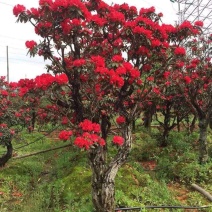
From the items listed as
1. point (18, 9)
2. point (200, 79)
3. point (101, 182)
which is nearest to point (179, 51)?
point (101, 182)

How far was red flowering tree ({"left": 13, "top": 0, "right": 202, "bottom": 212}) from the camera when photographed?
16.6 feet

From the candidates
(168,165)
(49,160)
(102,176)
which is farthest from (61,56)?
(49,160)

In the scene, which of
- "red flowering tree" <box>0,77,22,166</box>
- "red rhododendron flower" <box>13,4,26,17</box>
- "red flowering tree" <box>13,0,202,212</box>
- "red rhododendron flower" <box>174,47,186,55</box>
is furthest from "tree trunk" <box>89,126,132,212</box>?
"red flowering tree" <box>0,77,22,166</box>

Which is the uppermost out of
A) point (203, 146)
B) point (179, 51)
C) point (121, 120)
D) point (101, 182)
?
point (179, 51)

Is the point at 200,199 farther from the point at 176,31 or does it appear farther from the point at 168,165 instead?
the point at 176,31

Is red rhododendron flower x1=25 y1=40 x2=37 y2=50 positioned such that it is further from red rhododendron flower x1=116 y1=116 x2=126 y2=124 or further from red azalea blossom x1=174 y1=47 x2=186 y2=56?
red azalea blossom x1=174 y1=47 x2=186 y2=56

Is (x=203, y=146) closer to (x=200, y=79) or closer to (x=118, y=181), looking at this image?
(x=200, y=79)

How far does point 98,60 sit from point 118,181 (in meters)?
4.13

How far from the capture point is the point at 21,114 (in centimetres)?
1120

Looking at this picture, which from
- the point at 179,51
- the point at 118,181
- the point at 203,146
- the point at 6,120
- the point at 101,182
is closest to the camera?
the point at 101,182

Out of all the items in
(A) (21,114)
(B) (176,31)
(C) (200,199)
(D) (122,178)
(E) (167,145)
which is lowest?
(C) (200,199)

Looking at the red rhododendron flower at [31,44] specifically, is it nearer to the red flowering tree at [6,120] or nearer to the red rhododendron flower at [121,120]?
the red rhododendron flower at [121,120]

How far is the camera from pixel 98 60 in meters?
5.11

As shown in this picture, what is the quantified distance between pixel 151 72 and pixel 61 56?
2.30 meters
